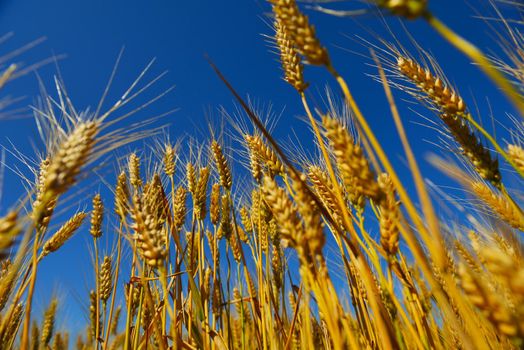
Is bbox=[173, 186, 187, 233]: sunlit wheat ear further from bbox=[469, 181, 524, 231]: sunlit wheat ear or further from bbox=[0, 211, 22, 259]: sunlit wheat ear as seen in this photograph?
bbox=[469, 181, 524, 231]: sunlit wheat ear

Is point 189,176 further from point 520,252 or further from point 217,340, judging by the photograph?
point 520,252

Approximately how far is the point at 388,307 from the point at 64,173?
1219 millimetres

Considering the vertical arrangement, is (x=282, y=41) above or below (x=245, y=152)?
below

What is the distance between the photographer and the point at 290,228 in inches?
35.8

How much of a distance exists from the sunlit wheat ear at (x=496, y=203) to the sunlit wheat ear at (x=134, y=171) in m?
2.47

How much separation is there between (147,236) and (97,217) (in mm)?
1813

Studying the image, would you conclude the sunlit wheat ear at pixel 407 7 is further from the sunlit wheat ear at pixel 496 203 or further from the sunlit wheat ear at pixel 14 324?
the sunlit wheat ear at pixel 14 324

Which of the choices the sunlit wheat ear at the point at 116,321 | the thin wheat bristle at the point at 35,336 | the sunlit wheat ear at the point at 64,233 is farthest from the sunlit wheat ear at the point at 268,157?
the thin wheat bristle at the point at 35,336

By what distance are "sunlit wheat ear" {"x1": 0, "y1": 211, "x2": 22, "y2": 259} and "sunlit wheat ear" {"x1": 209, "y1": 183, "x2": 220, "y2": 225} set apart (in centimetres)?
160

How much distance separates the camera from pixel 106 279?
8.29ft

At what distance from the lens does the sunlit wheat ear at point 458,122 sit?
1521mm

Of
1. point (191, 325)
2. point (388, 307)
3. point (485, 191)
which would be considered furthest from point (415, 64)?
point (191, 325)

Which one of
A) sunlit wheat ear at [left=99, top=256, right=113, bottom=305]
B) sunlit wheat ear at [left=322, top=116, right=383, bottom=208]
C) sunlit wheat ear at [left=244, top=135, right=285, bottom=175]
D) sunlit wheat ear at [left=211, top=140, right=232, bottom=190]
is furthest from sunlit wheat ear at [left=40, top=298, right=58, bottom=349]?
sunlit wheat ear at [left=322, top=116, right=383, bottom=208]

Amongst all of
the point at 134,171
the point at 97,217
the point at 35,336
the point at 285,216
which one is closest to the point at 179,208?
the point at 134,171
